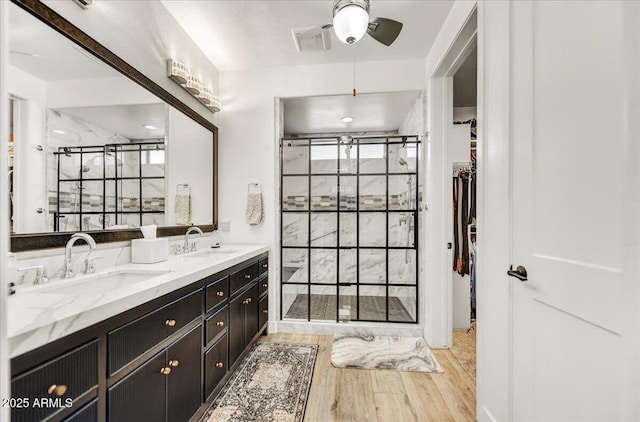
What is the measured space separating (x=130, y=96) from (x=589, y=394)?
8.80 feet

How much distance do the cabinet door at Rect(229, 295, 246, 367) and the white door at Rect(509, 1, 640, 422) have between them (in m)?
1.67

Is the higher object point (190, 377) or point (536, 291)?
point (536, 291)

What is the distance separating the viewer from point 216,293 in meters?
1.71

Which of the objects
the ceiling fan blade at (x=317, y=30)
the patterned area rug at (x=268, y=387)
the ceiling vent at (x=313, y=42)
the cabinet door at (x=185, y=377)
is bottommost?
the patterned area rug at (x=268, y=387)

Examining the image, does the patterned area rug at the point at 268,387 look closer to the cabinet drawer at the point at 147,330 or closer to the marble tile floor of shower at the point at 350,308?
the marble tile floor of shower at the point at 350,308

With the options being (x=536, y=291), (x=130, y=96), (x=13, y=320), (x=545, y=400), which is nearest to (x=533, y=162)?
(x=536, y=291)

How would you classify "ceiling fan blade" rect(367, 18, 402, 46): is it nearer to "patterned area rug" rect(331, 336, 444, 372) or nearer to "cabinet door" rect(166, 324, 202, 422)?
"cabinet door" rect(166, 324, 202, 422)

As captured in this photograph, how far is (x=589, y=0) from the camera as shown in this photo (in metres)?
0.91

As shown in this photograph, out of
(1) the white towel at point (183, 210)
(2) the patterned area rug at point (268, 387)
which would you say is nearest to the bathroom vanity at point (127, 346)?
(2) the patterned area rug at point (268, 387)

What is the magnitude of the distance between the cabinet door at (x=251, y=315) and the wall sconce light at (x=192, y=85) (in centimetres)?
181

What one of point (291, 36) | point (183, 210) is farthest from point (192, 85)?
point (183, 210)

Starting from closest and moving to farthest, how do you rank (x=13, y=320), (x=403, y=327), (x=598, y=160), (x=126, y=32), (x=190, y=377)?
(x=13, y=320) → (x=598, y=160) → (x=190, y=377) → (x=126, y=32) → (x=403, y=327)

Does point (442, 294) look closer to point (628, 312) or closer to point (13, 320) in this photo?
point (628, 312)

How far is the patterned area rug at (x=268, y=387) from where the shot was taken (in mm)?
1638
